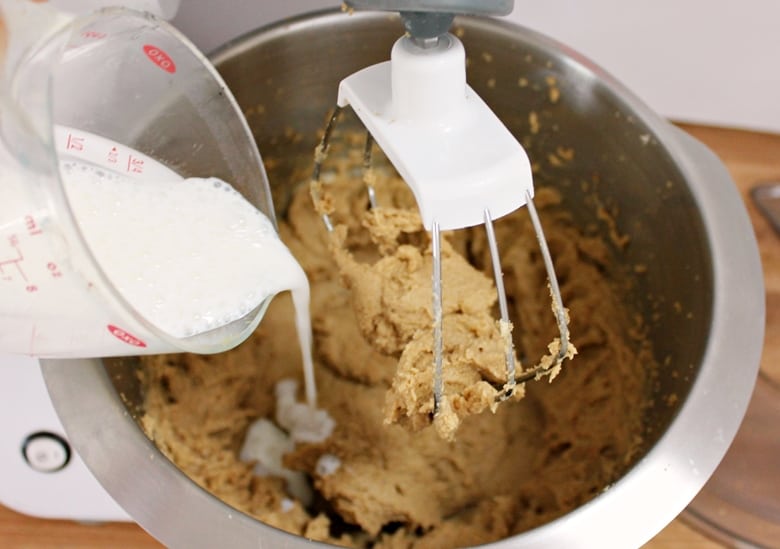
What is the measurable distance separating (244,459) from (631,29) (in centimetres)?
59

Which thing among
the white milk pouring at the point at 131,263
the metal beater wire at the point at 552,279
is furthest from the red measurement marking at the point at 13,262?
the metal beater wire at the point at 552,279

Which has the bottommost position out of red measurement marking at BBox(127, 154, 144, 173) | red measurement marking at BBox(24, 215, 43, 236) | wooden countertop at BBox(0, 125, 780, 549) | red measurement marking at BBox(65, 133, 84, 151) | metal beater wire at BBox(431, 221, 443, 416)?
wooden countertop at BBox(0, 125, 780, 549)

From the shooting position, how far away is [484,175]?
0.45 metres

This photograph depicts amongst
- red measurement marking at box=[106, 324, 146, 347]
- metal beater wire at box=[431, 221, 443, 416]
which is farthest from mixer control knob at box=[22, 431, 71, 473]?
metal beater wire at box=[431, 221, 443, 416]

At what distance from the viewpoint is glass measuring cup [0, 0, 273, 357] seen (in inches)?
14.6

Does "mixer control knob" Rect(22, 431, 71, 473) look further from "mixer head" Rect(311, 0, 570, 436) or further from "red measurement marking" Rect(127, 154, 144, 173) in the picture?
"mixer head" Rect(311, 0, 570, 436)

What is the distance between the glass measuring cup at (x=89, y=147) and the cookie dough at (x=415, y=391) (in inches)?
5.3

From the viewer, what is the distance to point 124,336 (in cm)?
46

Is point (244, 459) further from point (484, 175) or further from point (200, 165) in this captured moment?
point (484, 175)

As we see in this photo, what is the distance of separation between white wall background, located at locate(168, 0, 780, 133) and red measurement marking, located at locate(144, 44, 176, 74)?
23 cm

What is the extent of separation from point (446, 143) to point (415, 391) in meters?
0.18

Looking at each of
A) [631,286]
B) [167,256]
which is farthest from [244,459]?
[631,286]

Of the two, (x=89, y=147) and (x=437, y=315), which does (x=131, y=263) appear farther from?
(x=437, y=315)

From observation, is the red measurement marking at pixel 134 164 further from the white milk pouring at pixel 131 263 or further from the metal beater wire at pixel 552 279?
the metal beater wire at pixel 552 279
